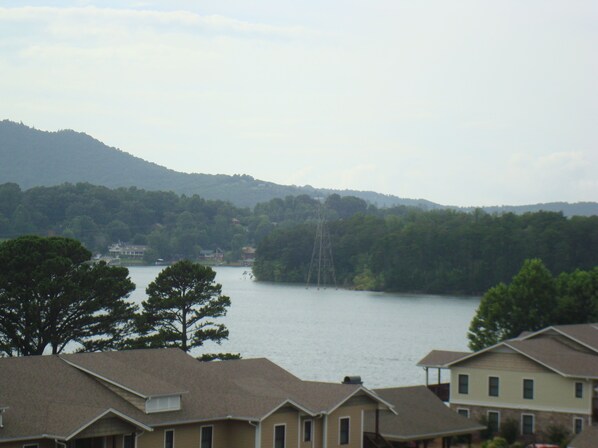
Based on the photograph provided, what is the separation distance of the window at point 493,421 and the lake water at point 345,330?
19.3m

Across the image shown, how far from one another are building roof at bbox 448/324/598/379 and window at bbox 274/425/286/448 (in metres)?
16.3

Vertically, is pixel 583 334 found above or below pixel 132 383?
above

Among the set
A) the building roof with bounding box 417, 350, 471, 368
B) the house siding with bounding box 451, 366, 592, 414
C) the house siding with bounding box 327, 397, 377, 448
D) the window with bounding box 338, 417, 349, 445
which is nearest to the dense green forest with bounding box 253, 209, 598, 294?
the building roof with bounding box 417, 350, 471, 368

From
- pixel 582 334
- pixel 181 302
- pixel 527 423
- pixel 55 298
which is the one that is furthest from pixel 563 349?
pixel 55 298

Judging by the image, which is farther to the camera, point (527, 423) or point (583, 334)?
point (583, 334)

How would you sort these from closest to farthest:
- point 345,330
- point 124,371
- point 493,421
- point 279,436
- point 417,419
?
1. point 124,371
2. point 279,436
3. point 417,419
4. point 493,421
5. point 345,330

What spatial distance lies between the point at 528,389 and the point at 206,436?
61.1 ft

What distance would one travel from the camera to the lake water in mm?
78312

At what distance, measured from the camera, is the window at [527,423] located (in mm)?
47347

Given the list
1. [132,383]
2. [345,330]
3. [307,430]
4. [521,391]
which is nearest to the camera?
[132,383]

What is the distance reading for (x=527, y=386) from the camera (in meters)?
47.6

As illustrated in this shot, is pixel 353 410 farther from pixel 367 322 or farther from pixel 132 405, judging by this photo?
pixel 367 322

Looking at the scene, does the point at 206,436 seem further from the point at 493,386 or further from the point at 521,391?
the point at 521,391

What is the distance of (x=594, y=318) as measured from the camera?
7331 centimetres
